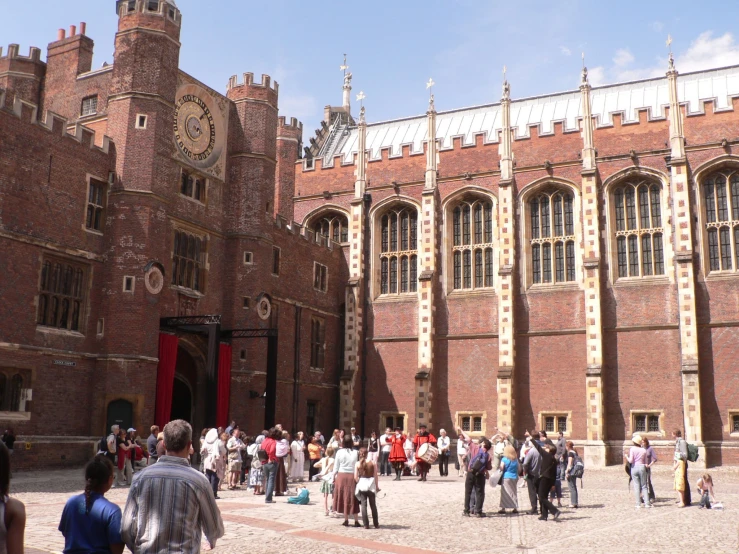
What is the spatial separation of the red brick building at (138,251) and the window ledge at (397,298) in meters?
3.98

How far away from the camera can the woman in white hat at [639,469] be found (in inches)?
607

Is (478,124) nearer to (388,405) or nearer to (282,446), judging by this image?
(388,405)

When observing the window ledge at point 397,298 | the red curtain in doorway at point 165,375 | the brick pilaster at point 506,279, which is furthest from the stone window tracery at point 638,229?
the red curtain in doorway at point 165,375

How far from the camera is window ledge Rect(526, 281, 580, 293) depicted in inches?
1177

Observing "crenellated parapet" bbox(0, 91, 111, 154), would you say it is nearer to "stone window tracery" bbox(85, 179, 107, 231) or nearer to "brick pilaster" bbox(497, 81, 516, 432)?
"stone window tracery" bbox(85, 179, 107, 231)

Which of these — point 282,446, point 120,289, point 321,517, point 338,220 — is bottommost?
point 321,517

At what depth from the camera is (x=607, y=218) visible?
29656mm

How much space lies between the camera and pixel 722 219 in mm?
28344

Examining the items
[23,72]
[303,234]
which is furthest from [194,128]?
[303,234]

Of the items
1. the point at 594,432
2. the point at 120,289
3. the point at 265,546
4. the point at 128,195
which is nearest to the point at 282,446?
the point at 265,546

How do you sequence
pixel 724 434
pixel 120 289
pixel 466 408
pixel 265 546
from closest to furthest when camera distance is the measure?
1. pixel 265 546
2. pixel 120 289
3. pixel 724 434
4. pixel 466 408

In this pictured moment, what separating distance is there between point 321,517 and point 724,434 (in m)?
18.7

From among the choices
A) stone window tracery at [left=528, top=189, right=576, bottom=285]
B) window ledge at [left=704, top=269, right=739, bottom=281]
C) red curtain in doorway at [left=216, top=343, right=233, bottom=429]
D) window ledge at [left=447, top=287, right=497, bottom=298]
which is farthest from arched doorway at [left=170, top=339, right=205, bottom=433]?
window ledge at [left=704, top=269, right=739, bottom=281]

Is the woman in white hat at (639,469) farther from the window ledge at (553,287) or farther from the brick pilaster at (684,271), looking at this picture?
the window ledge at (553,287)
